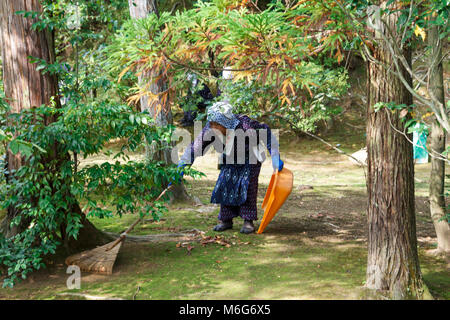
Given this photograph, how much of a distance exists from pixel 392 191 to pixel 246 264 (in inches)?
57.8

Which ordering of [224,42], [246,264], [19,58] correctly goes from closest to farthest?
[224,42] < [19,58] < [246,264]

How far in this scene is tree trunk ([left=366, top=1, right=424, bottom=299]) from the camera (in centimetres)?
286

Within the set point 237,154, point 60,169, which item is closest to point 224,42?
point 60,169

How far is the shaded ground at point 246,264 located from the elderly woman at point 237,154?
1.02ft

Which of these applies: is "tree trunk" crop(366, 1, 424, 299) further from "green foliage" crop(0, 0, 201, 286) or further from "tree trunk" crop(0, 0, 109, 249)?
"tree trunk" crop(0, 0, 109, 249)

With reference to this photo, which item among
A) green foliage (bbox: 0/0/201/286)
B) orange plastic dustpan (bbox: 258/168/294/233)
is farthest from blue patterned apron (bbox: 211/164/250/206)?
green foliage (bbox: 0/0/201/286)

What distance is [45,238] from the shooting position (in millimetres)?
3301

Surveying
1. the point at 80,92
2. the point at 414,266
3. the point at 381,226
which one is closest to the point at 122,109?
the point at 80,92

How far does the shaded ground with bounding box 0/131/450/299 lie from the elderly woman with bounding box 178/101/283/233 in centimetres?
31

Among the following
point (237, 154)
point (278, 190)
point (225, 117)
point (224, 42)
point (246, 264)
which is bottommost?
point (246, 264)

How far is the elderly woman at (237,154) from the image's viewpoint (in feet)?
15.5

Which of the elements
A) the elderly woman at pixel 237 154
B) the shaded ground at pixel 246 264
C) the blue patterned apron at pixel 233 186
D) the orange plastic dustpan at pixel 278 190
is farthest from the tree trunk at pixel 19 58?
the orange plastic dustpan at pixel 278 190

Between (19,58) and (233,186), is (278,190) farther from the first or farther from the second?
(19,58)

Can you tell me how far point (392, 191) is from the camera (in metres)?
2.87
